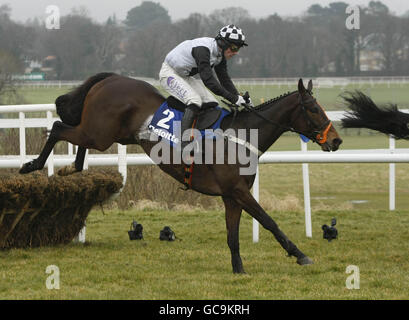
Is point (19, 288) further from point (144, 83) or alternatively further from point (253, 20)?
point (253, 20)

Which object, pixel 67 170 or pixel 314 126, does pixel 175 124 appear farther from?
pixel 67 170

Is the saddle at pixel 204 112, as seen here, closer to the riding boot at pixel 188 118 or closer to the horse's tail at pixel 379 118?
the riding boot at pixel 188 118

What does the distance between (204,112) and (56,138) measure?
1290mm

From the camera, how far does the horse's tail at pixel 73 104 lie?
21.0 feet

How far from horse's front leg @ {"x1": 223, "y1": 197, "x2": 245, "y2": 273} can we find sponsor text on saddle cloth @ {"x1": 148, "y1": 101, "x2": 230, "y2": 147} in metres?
0.55

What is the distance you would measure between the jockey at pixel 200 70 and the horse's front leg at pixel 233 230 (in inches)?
23.9

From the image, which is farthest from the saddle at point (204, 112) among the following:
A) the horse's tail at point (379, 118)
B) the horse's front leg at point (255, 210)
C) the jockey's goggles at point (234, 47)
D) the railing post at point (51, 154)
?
the horse's tail at point (379, 118)

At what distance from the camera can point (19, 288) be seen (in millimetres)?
5320

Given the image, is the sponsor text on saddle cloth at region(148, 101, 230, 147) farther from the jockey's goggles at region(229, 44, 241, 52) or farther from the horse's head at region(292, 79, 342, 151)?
the horse's head at region(292, 79, 342, 151)

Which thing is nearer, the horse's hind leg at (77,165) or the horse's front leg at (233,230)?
the horse's front leg at (233,230)

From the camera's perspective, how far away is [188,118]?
5867 mm

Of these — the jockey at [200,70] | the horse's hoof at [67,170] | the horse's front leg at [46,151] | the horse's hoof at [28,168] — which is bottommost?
the horse's hoof at [67,170]

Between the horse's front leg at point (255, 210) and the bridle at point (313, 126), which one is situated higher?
the bridle at point (313, 126)
